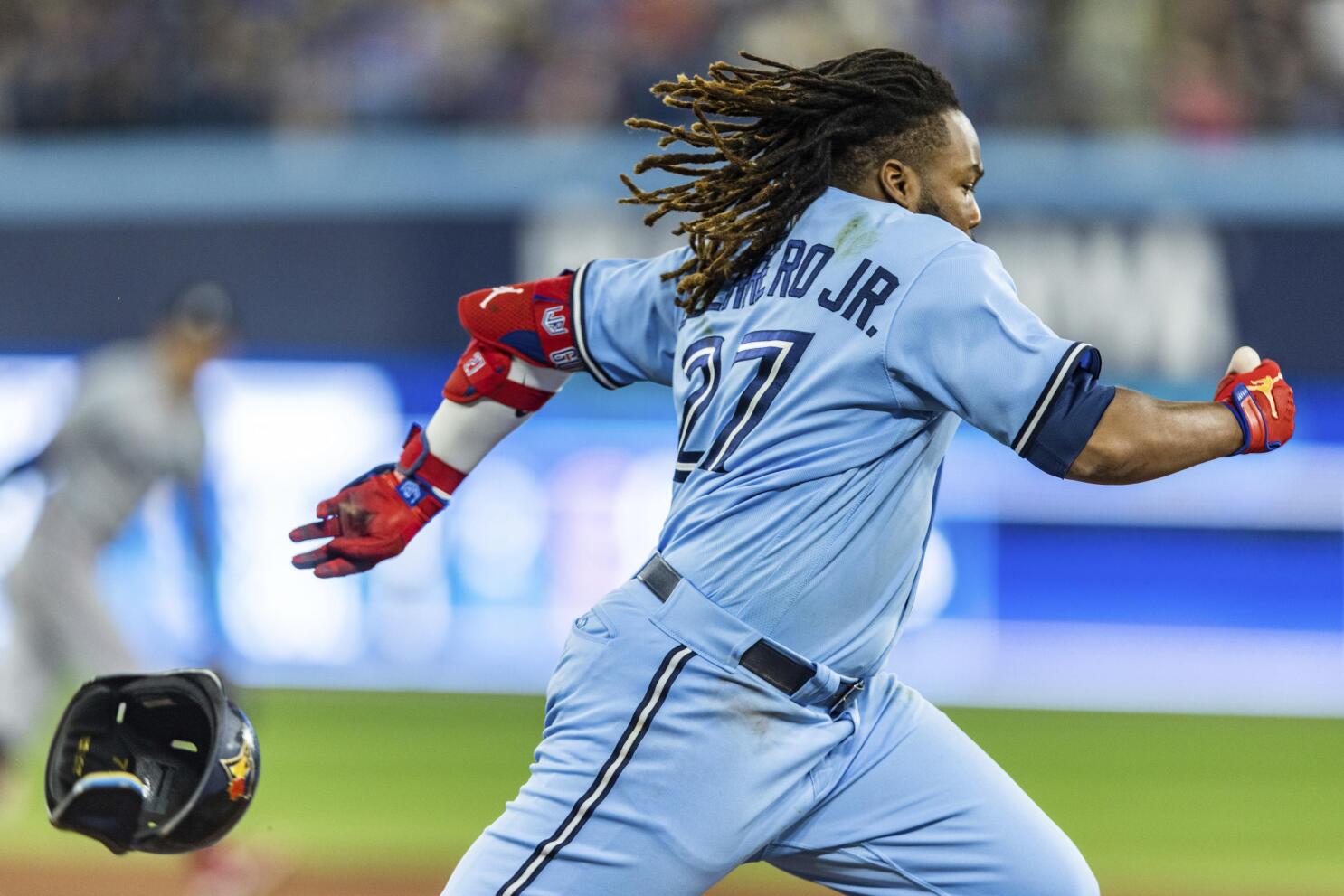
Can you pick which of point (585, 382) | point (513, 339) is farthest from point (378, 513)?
point (585, 382)

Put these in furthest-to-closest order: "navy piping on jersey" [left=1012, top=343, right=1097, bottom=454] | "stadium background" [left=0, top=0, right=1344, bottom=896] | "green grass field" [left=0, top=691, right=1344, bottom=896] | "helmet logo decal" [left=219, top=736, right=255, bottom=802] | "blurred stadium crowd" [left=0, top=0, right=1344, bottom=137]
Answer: "blurred stadium crowd" [left=0, top=0, right=1344, bottom=137], "stadium background" [left=0, top=0, right=1344, bottom=896], "green grass field" [left=0, top=691, right=1344, bottom=896], "helmet logo decal" [left=219, top=736, right=255, bottom=802], "navy piping on jersey" [left=1012, top=343, right=1097, bottom=454]

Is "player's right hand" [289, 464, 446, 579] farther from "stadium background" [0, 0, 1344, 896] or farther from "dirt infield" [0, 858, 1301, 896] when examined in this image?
"stadium background" [0, 0, 1344, 896]

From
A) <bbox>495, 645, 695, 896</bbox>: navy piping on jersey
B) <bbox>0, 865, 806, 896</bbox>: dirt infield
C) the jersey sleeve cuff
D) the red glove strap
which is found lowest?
<bbox>0, 865, 806, 896</bbox>: dirt infield

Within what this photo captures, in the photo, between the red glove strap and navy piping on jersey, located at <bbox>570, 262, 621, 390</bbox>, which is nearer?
navy piping on jersey, located at <bbox>570, 262, 621, 390</bbox>

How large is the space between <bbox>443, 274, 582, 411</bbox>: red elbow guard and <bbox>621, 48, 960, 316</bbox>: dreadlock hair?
404 mm

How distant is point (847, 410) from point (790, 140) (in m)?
0.64

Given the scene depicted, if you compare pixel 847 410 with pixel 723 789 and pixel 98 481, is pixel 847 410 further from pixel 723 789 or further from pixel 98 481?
pixel 98 481

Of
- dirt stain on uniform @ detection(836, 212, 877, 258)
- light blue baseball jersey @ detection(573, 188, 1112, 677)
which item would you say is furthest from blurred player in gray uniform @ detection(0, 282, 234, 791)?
dirt stain on uniform @ detection(836, 212, 877, 258)

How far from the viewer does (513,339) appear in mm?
4098

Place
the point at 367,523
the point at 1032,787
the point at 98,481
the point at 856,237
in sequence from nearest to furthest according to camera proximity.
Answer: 1. the point at 856,237
2. the point at 367,523
3. the point at 98,481
4. the point at 1032,787

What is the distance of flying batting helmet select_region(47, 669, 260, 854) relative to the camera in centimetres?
367

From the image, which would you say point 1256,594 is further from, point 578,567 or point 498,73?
point 498,73

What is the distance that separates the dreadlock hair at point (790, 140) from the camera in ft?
11.9

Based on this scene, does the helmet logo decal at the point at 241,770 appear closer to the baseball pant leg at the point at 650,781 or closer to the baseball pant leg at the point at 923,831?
the baseball pant leg at the point at 650,781
